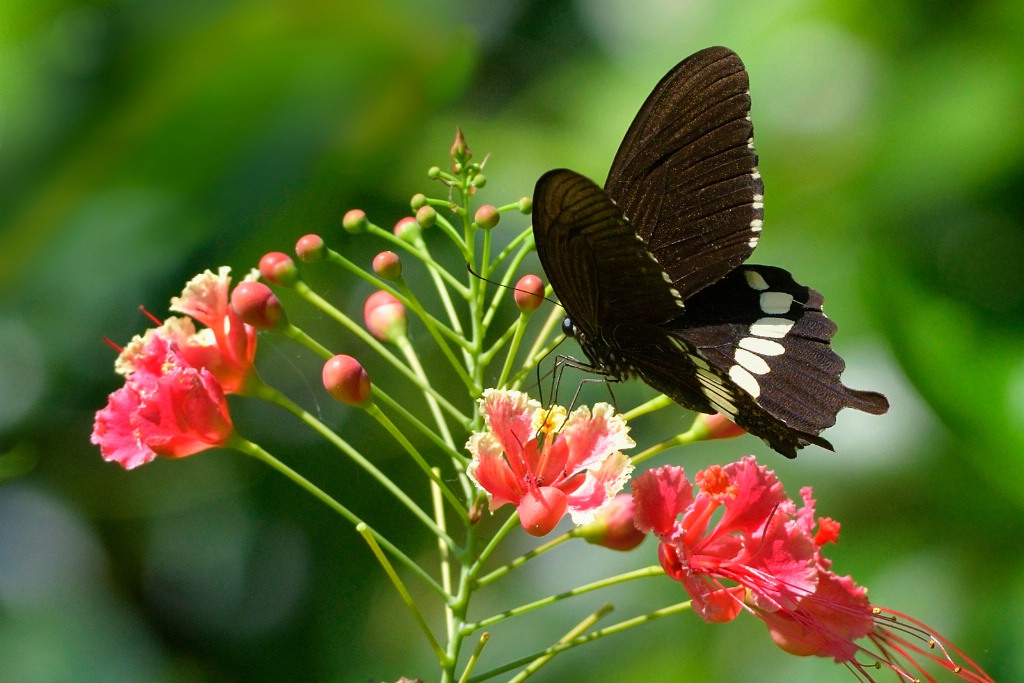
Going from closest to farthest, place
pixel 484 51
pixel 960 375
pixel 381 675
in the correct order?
pixel 960 375 → pixel 381 675 → pixel 484 51

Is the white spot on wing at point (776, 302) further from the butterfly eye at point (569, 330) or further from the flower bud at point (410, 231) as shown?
the flower bud at point (410, 231)

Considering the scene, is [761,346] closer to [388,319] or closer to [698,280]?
[698,280]

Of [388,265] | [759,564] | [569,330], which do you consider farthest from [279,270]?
[759,564]

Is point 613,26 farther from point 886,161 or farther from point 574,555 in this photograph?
point 574,555

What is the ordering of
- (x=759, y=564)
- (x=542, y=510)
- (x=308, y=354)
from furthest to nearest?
(x=308, y=354)
(x=759, y=564)
(x=542, y=510)

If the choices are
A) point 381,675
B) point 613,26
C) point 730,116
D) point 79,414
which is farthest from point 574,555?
point 613,26

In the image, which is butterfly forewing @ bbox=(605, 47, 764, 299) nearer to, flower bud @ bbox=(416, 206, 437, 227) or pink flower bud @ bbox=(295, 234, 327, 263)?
flower bud @ bbox=(416, 206, 437, 227)

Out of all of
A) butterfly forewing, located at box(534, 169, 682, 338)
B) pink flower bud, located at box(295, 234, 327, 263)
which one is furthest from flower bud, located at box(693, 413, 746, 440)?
pink flower bud, located at box(295, 234, 327, 263)

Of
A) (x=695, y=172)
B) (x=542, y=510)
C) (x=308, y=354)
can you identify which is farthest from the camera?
(x=308, y=354)
